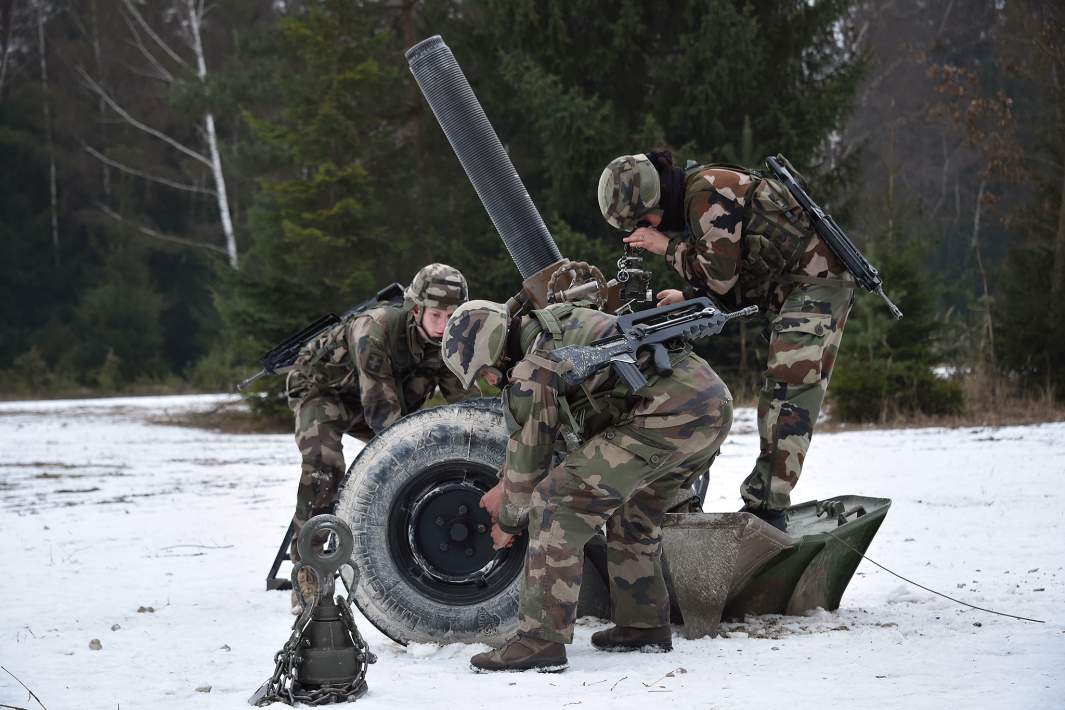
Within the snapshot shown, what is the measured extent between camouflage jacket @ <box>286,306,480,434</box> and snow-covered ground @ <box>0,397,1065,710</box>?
41.4 inches

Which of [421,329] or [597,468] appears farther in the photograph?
[421,329]

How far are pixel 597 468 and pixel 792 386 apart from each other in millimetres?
1195

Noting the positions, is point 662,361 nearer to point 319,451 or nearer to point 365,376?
point 365,376

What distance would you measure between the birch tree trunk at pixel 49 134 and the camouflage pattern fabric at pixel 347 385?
1183 inches

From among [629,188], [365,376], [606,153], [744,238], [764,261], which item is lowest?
[365,376]

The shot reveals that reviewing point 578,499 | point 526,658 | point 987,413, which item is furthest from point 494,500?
point 987,413

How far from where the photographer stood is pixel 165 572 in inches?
236

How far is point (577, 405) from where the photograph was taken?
4012mm

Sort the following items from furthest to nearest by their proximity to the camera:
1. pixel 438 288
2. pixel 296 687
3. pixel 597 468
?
pixel 438 288 < pixel 597 468 < pixel 296 687

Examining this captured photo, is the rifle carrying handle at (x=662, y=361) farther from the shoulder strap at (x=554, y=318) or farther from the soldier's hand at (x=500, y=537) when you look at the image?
the soldier's hand at (x=500, y=537)

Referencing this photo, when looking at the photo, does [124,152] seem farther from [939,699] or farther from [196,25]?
[939,699]

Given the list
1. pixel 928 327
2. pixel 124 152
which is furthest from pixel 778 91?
pixel 124 152

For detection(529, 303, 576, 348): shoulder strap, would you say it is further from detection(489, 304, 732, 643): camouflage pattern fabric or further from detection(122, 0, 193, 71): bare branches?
detection(122, 0, 193, 71): bare branches

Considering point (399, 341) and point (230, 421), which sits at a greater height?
point (399, 341)
